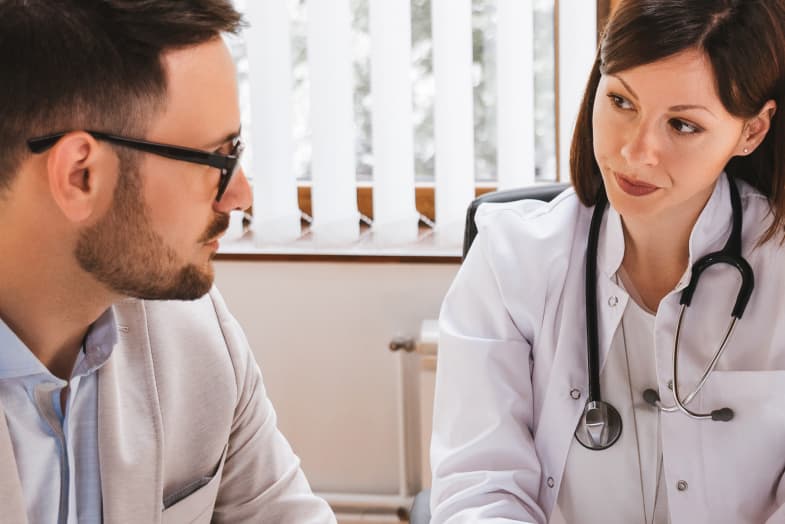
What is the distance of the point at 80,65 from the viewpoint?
1018mm

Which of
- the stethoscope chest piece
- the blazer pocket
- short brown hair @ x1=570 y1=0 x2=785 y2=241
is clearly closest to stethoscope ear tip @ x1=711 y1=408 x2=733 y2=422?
the stethoscope chest piece

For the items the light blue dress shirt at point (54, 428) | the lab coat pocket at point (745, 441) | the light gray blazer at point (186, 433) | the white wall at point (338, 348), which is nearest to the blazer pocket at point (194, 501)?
the light gray blazer at point (186, 433)

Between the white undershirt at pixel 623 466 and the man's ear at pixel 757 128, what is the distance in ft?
1.01

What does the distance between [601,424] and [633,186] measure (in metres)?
0.33

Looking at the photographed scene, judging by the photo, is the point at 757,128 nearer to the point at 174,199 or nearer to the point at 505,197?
the point at 505,197

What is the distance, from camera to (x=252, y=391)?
1356mm

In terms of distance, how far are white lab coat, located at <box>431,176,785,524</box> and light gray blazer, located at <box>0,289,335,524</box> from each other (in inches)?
9.4

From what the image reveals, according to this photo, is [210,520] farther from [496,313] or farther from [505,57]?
[505,57]

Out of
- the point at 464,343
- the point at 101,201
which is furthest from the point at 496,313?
the point at 101,201

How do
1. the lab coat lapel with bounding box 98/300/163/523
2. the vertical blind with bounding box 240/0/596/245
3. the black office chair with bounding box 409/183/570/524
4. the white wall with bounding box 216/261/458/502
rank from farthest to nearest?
the white wall with bounding box 216/261/458/502, the vertical blind with bounding box 240/0/596/245, the black office chair with bounding box 409/183/570/524, the lab coat lapel with bounding box 98/300/163/523

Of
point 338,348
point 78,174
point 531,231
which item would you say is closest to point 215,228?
point 78,174

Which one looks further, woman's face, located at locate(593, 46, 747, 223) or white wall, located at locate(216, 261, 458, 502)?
white wall, located at locate(216, 261, 458, 502)

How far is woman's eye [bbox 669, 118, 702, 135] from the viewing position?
1301 millimetres

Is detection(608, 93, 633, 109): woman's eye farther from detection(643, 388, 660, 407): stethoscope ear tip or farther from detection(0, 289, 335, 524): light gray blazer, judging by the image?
detection(0, 289, 335, 524): light gray blazer
